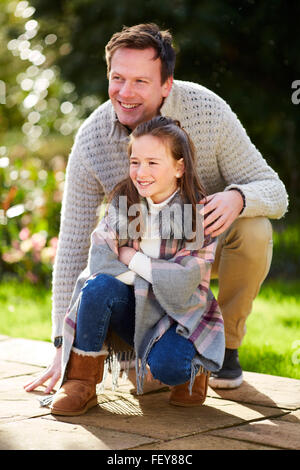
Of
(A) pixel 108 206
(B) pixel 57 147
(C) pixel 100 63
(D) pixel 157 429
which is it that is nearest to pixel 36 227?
(C) pixel 100 63

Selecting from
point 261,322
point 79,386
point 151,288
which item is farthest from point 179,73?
point 79,386

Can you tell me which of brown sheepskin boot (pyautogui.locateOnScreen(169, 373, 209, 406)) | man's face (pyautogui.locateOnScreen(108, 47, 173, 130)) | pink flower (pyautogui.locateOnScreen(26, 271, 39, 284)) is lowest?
brown sheepskin boot (pyautogui.locateOnScreen(169, 373, 209, 406))

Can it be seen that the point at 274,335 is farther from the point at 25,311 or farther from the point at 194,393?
the point at 25,311

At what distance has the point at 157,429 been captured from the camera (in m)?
2.22

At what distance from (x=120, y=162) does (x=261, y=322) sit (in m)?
1.70

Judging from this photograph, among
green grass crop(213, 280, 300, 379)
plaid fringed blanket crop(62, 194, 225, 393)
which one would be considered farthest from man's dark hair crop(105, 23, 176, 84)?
green grass crop(213, 280, 300, 379)

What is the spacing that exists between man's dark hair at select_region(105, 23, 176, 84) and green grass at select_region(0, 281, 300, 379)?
1.29 meters

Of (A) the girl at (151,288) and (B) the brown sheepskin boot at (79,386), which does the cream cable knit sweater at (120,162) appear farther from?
(B) the brown sheepskin boot at (79,386)

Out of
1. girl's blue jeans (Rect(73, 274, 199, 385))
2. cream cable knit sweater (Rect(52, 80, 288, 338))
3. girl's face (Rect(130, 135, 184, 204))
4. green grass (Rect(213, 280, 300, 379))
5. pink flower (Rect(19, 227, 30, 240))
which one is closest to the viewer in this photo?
girl's blue jeans (Rect(73, 274, 199, 385))

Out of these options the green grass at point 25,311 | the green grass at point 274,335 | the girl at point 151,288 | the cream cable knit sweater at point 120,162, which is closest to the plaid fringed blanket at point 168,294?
the girl at point 151,288

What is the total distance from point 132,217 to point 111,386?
2.26ft

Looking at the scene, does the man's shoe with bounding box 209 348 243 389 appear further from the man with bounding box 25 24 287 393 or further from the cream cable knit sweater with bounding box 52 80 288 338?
the cream cable knit sweater with bounding box 52 80 288 338

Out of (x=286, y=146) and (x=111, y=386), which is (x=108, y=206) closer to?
(x=111, y=386)

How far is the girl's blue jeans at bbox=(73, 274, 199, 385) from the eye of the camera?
2.34m
